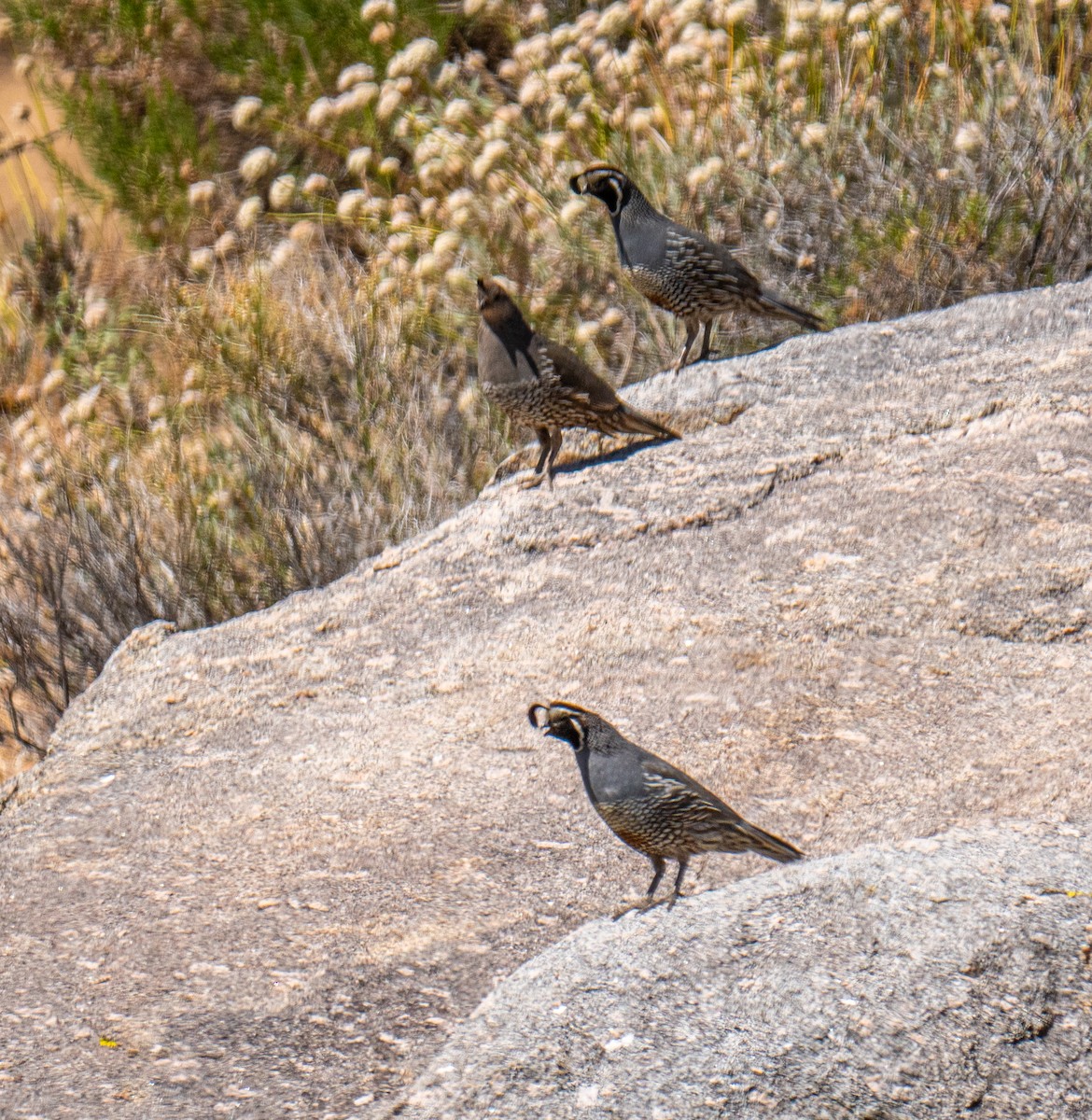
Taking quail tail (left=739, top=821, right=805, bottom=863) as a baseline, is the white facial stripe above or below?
above

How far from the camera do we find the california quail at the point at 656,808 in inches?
110

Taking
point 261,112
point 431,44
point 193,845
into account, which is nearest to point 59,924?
point 193,845

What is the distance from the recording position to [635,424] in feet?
15.5

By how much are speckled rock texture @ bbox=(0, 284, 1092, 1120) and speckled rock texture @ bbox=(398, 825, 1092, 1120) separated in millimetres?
161

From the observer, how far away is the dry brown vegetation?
5715 millimetres

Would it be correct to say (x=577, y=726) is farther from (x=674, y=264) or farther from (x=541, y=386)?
(x=674, y=264)

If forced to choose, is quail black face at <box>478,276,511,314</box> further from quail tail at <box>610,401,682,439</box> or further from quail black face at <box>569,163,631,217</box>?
quail black face at <box>569,163,631,217</box>

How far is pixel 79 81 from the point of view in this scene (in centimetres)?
1016

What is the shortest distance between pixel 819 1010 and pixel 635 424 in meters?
2.75

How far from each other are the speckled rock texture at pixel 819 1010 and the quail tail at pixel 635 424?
2348 mm

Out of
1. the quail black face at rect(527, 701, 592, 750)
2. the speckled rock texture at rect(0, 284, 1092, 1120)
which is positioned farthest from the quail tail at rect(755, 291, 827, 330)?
the quail black face at rect(527, 701, 592, 750)

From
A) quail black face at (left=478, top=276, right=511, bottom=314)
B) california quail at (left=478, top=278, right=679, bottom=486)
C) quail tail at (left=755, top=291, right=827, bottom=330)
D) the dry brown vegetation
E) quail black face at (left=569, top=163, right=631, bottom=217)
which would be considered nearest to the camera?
california quail at (left=478, top=278, right=679, bottom=486)

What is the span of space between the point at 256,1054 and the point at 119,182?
7983mm

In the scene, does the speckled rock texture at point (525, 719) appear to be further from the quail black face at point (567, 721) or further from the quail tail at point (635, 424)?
the quail black face at point (567, 721)
